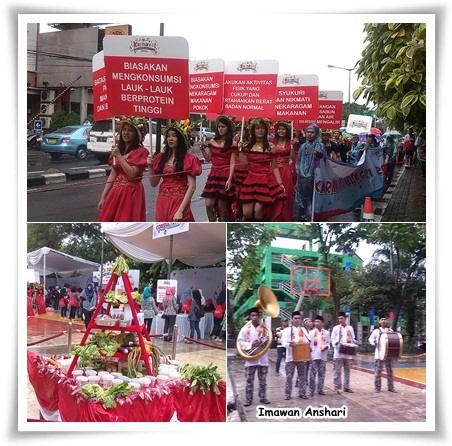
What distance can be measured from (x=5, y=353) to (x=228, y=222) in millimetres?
1977

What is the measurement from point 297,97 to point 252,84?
0.36m

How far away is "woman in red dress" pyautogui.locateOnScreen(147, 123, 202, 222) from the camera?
564 centimetres

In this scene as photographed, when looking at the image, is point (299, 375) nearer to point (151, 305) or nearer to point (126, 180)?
point (151, 305)

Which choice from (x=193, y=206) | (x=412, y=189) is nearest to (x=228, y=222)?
(x=193, y=206)

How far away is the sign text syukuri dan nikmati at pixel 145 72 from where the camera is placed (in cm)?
551

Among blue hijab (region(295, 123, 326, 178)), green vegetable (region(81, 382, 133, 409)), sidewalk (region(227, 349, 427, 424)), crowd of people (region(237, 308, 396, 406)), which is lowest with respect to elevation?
sidewalk (region(227, 349, 427, 424))

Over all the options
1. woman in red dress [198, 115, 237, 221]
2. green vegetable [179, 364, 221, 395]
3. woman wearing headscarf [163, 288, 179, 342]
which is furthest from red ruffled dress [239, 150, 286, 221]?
green vegetable [179, 364, 221, 395]

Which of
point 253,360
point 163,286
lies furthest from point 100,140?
point 253,360

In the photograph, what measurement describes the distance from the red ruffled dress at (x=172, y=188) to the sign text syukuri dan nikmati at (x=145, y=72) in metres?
0.38

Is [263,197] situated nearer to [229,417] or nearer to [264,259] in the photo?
[264,259]

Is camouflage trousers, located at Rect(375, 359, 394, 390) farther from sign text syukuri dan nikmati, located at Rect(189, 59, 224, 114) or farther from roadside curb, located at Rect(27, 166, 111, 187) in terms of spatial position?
roadside curb, located at Rect(27, 166, 111, 187)

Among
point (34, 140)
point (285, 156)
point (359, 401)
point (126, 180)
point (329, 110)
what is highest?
point (329, 110)

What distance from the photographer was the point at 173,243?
5789 mm
